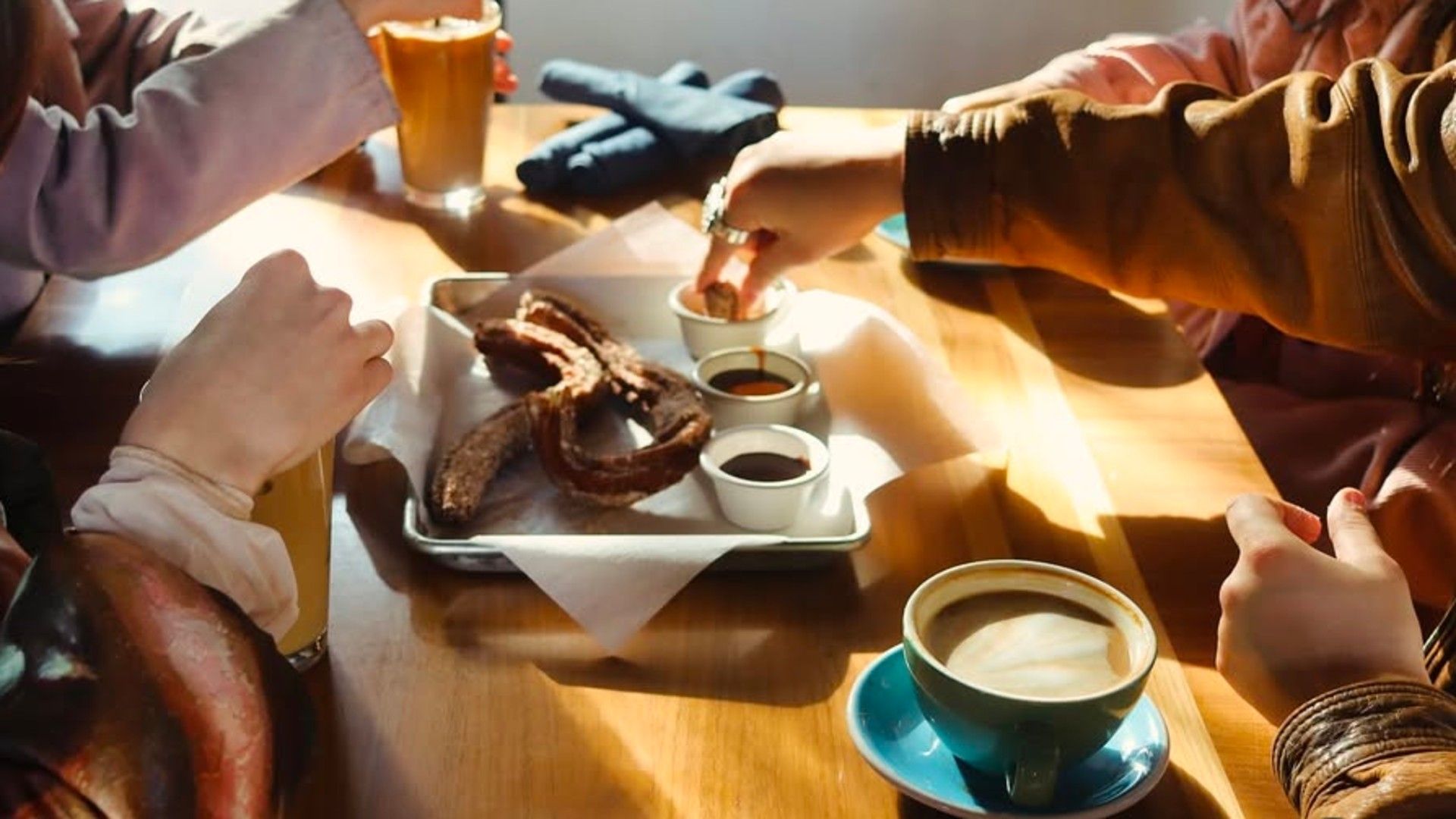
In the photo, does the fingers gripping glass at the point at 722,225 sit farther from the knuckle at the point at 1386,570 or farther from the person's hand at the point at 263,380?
the knuckle at the point at 1386,570

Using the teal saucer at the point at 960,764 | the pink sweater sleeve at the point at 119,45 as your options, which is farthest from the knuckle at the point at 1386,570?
the pink sweater sleeve at the point at 119,45

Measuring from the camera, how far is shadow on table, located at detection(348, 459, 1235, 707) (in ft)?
2.45

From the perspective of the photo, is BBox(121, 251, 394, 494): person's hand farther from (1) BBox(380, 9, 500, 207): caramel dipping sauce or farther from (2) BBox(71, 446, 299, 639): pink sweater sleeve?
(1) BBox(380, 9, 500, 207): caramel dipping sauce

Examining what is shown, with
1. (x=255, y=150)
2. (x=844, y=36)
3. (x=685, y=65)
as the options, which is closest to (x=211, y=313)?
(x=255, y=150)

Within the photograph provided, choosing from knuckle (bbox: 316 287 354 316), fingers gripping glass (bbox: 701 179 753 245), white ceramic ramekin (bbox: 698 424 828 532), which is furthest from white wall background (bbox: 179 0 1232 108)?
knuckle (bbox: 316 287 354 316)

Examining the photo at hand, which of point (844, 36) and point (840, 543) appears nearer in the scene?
point (840, 543)

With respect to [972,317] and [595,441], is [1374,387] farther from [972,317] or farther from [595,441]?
[595,441]

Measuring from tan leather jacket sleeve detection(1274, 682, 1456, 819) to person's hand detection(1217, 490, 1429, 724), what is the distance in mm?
44

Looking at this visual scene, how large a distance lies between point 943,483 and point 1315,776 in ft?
1.11

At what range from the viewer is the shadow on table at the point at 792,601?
0.75 metres

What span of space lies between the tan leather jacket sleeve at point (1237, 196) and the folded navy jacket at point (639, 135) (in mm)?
408

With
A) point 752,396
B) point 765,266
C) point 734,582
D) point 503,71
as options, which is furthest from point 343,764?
point 503,71

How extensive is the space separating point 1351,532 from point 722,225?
0.50 m

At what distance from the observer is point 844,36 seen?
104 inches
